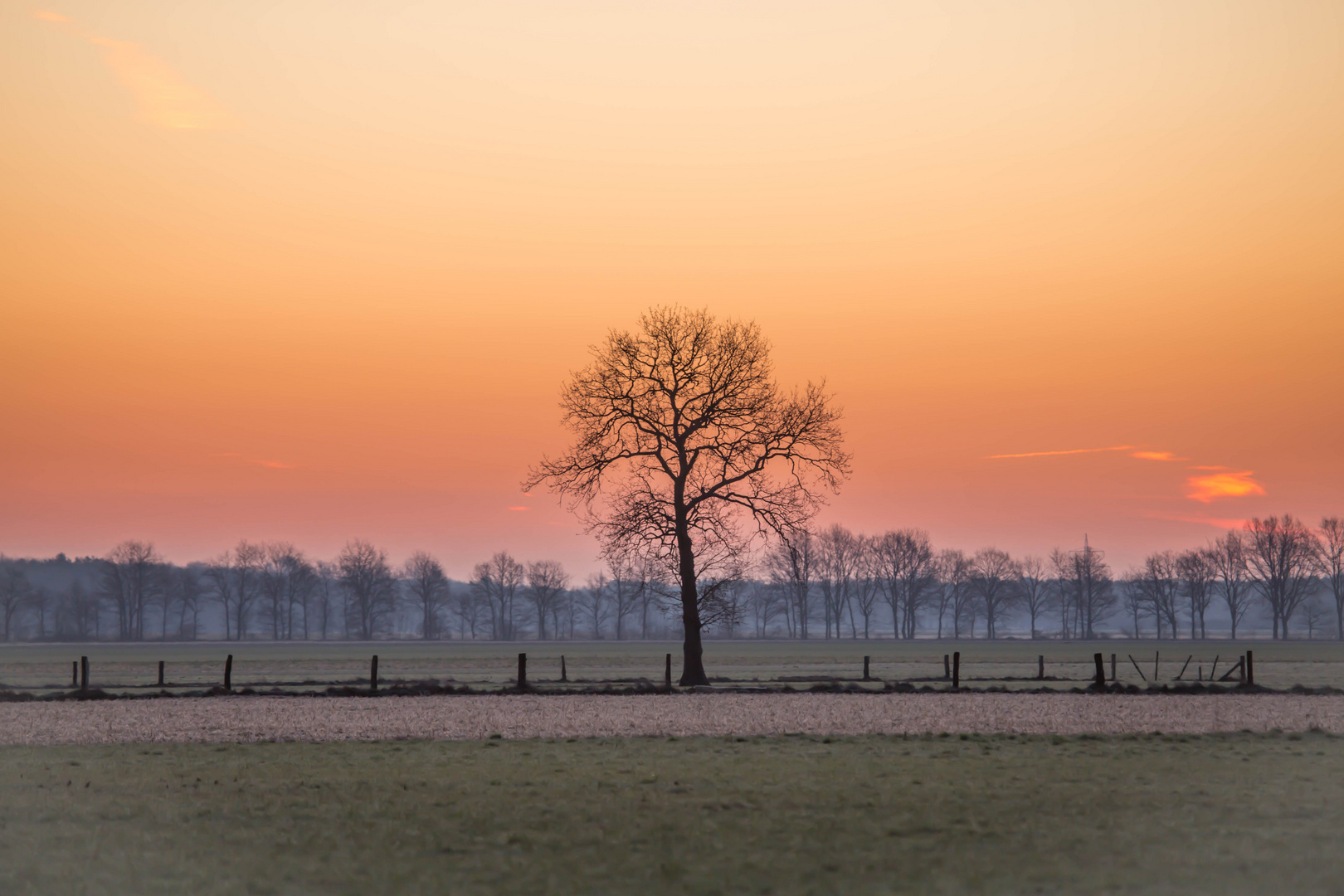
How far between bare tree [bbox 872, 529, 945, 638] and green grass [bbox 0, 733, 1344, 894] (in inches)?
5980

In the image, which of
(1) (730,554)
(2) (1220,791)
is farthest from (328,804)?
(1) (730,554)

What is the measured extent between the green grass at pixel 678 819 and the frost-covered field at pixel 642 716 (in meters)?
3.40

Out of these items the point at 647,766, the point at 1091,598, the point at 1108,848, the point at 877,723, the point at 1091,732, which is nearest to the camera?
the point at 1108,848

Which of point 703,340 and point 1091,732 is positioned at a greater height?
point 703,340

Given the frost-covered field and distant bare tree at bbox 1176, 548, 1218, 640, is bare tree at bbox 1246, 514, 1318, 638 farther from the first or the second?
the frost-covered field

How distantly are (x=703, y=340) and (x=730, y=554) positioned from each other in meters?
8.19

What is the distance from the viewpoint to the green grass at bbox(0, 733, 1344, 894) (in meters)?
10.3

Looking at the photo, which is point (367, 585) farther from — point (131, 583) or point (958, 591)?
point (958, 591)

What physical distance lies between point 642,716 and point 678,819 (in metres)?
14.8

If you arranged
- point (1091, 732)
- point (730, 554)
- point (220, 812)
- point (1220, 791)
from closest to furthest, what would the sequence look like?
point (220, 812)
point (1220, 791)
point (1091, 732)
point (730, 554)

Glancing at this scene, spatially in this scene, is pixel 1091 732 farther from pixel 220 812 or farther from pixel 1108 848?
pixel 220 812

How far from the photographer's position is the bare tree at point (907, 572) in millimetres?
169500

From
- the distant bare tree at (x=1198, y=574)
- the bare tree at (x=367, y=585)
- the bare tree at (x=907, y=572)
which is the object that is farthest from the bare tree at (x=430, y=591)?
the distant bare tree at (x=1198, y=574)

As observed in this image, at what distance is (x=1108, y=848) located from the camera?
11398mm
